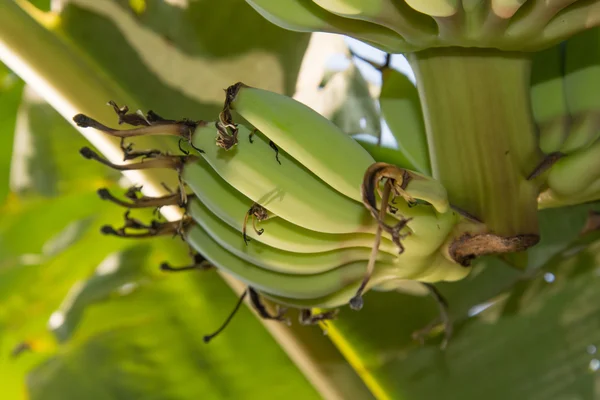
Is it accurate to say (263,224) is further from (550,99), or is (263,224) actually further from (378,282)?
(550,99)

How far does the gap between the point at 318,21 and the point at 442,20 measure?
0.36ft

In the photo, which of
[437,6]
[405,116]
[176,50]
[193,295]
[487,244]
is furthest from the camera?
[193,295]

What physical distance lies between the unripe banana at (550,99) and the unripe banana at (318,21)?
0.17 m

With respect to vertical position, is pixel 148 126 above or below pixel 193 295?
above

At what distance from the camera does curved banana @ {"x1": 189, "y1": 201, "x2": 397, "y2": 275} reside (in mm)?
549

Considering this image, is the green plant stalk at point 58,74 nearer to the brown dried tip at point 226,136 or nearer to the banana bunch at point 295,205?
the banana bunch at point 295,205

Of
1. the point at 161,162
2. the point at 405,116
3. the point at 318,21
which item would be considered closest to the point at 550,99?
the point at 405,116

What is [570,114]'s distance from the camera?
0.57 metres

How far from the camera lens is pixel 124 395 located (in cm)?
90

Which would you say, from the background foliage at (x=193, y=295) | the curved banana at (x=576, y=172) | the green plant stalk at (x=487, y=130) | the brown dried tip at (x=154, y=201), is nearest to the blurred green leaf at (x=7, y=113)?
the background foliage at (x=193, y=295)

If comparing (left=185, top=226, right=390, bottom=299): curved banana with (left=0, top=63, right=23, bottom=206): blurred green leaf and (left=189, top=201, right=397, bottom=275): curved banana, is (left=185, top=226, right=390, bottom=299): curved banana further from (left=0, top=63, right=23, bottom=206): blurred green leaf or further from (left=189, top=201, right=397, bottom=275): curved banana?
(left=0, top=63, right=23, bottom=206): blurred green leaf

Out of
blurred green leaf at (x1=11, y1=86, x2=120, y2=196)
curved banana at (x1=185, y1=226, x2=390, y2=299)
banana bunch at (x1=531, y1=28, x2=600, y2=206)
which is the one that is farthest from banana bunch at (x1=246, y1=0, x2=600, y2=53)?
blurred green leaf at (x1=11, y1=86, x2=120, y2=196)

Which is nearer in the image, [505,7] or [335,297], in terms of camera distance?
[505,7]

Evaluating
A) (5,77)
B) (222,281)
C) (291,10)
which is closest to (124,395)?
(222,281)
